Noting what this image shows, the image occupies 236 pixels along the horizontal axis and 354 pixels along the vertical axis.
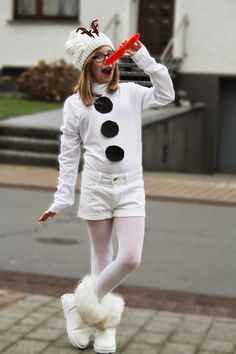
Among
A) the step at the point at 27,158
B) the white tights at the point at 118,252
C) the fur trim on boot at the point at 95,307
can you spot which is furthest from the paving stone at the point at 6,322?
the step at the point at 27,158

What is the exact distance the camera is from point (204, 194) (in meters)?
11.4

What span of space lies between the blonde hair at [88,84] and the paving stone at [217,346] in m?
1.69

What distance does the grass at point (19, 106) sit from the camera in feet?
54.3

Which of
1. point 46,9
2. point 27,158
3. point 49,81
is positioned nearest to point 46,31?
point 46,9

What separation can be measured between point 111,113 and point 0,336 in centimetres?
162

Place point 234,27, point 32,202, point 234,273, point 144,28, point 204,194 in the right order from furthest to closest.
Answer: point 144,28 < point 234,27 < point 204,194 < point 32,202 < point 234,273

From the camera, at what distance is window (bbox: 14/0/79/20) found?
20.9 meters

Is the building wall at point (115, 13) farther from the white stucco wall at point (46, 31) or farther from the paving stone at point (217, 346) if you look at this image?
the paving stone at point (217, 346)

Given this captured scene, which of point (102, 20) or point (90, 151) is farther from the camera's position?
point (102, 20)

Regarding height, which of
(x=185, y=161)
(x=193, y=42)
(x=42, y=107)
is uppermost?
(x=193, y=42)

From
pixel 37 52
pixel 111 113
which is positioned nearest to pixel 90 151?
pixel 111 113

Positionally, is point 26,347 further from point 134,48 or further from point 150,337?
point 134,48

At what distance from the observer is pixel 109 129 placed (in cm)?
Result: 471

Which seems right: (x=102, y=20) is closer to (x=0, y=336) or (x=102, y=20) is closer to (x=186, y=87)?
Result: (x=186, y=87)
